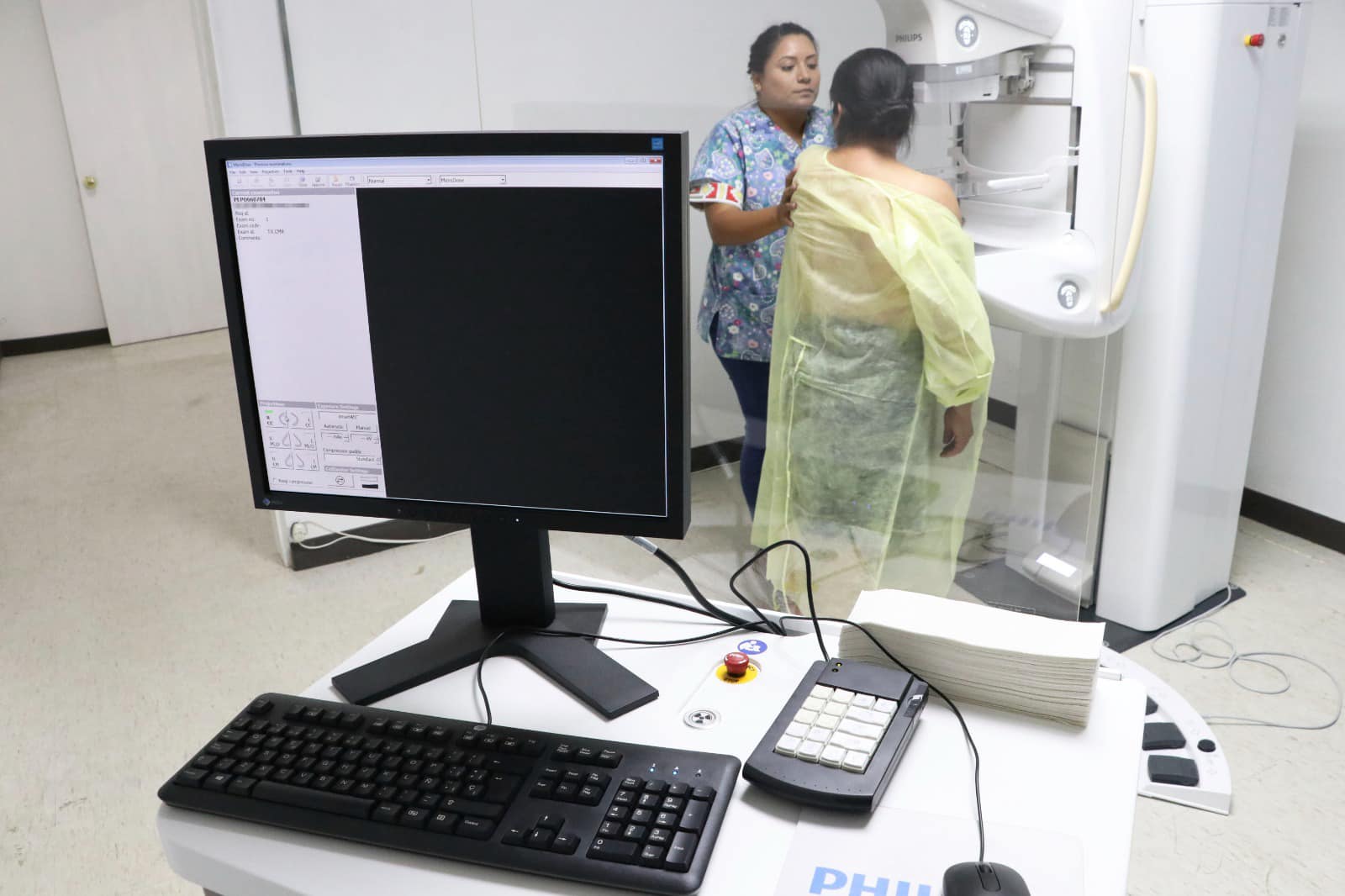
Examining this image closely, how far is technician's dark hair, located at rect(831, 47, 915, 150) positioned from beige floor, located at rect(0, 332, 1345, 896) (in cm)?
70

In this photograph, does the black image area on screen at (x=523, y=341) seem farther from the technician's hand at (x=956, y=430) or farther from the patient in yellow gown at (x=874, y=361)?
the technician's hand at (x=956, y=430)

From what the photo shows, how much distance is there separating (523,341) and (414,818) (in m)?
0.40

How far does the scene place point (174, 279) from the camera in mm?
5512

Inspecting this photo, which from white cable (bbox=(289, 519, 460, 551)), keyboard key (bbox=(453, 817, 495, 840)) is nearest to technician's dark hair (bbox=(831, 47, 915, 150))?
keyboard key (bbox=(453, 817, 495, 840))

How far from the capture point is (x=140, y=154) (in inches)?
208

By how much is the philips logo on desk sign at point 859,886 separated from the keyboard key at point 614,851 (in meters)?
0.13

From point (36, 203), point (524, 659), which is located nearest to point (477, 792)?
point (524, 659)

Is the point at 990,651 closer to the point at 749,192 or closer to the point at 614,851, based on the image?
the point at 614,851

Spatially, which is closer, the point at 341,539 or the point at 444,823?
the point at 444,823

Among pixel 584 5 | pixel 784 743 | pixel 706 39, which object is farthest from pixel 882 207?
pixel 784 743

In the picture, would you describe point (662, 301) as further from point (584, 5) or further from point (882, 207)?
point (584, 5)

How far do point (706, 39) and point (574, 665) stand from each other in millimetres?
1639

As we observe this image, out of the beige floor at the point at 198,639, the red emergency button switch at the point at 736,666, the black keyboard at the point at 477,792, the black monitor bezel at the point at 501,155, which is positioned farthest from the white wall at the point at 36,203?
the red emergency button switch at the point at 736,666

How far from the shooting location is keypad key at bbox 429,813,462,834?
2.55ft
